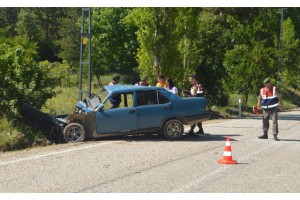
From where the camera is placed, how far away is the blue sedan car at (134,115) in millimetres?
13422

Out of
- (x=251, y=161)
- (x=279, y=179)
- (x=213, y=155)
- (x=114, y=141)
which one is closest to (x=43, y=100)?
(x=114, y=141)

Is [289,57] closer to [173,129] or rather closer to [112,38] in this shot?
[112,38]

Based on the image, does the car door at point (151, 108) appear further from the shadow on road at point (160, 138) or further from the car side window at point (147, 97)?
the shadow on road at point (160, 138)

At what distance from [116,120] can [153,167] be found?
397cm

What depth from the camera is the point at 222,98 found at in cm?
2916

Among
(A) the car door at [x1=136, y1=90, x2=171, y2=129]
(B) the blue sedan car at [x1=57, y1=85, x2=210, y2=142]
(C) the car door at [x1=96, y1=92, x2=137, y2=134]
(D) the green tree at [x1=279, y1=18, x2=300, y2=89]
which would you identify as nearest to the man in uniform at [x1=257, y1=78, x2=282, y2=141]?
(B) the blue sedan car at [x1=57, y1=85, x2=210, y2=142]

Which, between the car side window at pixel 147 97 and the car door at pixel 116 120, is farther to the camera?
the car side window at pixel 147 97

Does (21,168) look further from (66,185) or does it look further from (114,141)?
(114,141)

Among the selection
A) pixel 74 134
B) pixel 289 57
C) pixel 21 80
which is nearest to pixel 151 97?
pixel 74 134

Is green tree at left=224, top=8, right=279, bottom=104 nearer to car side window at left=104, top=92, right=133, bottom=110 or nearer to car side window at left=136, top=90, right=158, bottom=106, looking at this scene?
car side window at left=136, top=90, right=158, bottom=106

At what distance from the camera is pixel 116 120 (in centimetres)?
1348

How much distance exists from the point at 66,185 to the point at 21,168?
6.19 ft

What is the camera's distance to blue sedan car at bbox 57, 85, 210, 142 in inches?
528

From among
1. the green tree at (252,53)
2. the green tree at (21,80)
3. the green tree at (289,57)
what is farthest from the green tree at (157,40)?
the green tree at (289,57)
